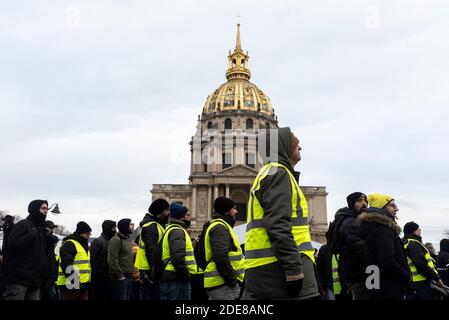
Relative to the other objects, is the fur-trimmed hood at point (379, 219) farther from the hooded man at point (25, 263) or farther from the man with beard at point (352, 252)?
the hooded man at point (25, 263)

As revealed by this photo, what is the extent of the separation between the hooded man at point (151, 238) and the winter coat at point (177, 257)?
0.64 metres

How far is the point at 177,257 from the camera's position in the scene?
5.97m

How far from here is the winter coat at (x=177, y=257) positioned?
5965mm

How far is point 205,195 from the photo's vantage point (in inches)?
2368

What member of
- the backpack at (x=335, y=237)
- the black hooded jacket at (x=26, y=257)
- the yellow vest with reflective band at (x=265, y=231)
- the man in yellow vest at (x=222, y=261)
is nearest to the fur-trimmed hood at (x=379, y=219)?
the backpack at (x=335, y=237)

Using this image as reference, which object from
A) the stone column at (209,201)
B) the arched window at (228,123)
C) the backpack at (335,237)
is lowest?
the backpack at (335,237)

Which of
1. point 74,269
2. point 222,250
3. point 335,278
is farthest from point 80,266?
point 335,278

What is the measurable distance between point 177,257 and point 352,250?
2352mm

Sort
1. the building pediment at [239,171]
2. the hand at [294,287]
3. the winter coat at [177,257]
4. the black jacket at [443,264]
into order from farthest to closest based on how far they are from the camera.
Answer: the building pediment at [239,171] < the black jacket at [443,264] < the winter coat at [177,257] < the hand at [294,287]

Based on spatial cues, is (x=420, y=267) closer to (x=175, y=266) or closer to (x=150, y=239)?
(x=175, y=266)

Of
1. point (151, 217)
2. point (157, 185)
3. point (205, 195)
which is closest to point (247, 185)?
point (205, 195)

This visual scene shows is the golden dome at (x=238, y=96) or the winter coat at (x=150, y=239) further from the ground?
the golden dome at (x=238, y=96)

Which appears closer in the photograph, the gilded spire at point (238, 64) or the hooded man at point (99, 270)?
the hooded man at point (99, 270)

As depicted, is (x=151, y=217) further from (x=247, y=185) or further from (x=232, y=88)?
(x=232, y=88)
